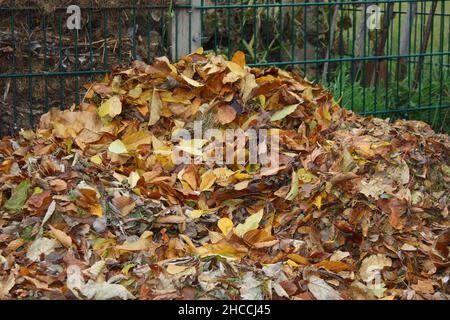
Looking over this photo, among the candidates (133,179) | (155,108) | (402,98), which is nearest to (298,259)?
(133,179)

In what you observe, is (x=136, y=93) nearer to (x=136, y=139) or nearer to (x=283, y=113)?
(x=136, y=139)

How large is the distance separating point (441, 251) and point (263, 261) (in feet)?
2.57

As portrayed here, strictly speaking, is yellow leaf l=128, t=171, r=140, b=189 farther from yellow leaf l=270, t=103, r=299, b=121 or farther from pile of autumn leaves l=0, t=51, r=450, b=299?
yellow leaf l=270, t=103, r=299, b=121

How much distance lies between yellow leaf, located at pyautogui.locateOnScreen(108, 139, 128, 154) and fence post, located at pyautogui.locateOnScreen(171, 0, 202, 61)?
53.0 inches

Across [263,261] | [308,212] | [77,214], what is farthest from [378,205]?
[77,214]

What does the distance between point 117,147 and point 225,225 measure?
2.43ft

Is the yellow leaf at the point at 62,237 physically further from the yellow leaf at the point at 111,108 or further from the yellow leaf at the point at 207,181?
the yellow leaf at the point at 111,108

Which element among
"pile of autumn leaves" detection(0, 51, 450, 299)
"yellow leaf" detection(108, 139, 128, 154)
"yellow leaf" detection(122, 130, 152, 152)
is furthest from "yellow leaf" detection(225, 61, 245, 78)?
"yellow leaf" detection(108, 139, 128, 154)

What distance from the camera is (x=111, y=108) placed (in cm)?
421

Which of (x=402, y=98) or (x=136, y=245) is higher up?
(x=402, y=98)

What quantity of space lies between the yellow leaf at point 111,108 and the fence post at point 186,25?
1.09m

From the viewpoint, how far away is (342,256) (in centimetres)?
348
